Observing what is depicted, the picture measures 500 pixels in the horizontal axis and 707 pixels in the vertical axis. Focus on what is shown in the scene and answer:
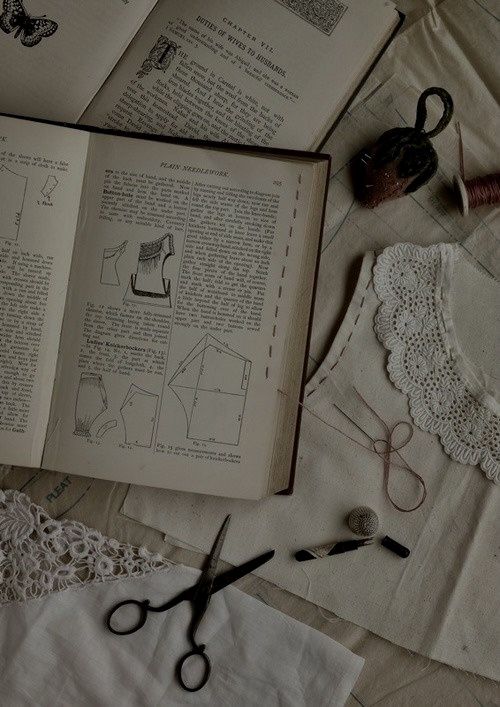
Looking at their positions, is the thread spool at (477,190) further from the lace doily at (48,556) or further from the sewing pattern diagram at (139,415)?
the lace doily at (48,556)

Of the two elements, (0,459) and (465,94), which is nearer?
(0,459)

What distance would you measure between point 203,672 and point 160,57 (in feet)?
2.36

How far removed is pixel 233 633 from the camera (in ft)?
2.95

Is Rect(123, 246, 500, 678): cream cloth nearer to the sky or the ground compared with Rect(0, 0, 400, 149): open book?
nearer to the ground

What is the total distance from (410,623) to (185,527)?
0.29m

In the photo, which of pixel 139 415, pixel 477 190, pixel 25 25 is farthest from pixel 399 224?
pixel 25 25

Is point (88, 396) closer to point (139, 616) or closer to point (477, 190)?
point (139, 616)

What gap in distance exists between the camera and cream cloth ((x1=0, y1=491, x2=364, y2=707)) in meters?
0.88

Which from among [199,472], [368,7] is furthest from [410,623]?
[368,7]

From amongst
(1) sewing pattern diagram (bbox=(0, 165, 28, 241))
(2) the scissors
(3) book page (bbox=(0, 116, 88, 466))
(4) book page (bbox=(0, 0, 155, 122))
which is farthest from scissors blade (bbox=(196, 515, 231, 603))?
(4) book page (bbox=(0, 0, 155, 122))

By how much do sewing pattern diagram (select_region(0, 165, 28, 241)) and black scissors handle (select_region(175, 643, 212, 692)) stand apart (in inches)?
20.0

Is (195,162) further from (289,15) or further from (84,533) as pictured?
(84,533)

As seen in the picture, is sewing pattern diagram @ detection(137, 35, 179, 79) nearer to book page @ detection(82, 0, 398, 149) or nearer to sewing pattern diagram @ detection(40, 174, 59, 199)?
book page @ detection(82, 0, 398, 149)

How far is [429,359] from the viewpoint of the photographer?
92cm
